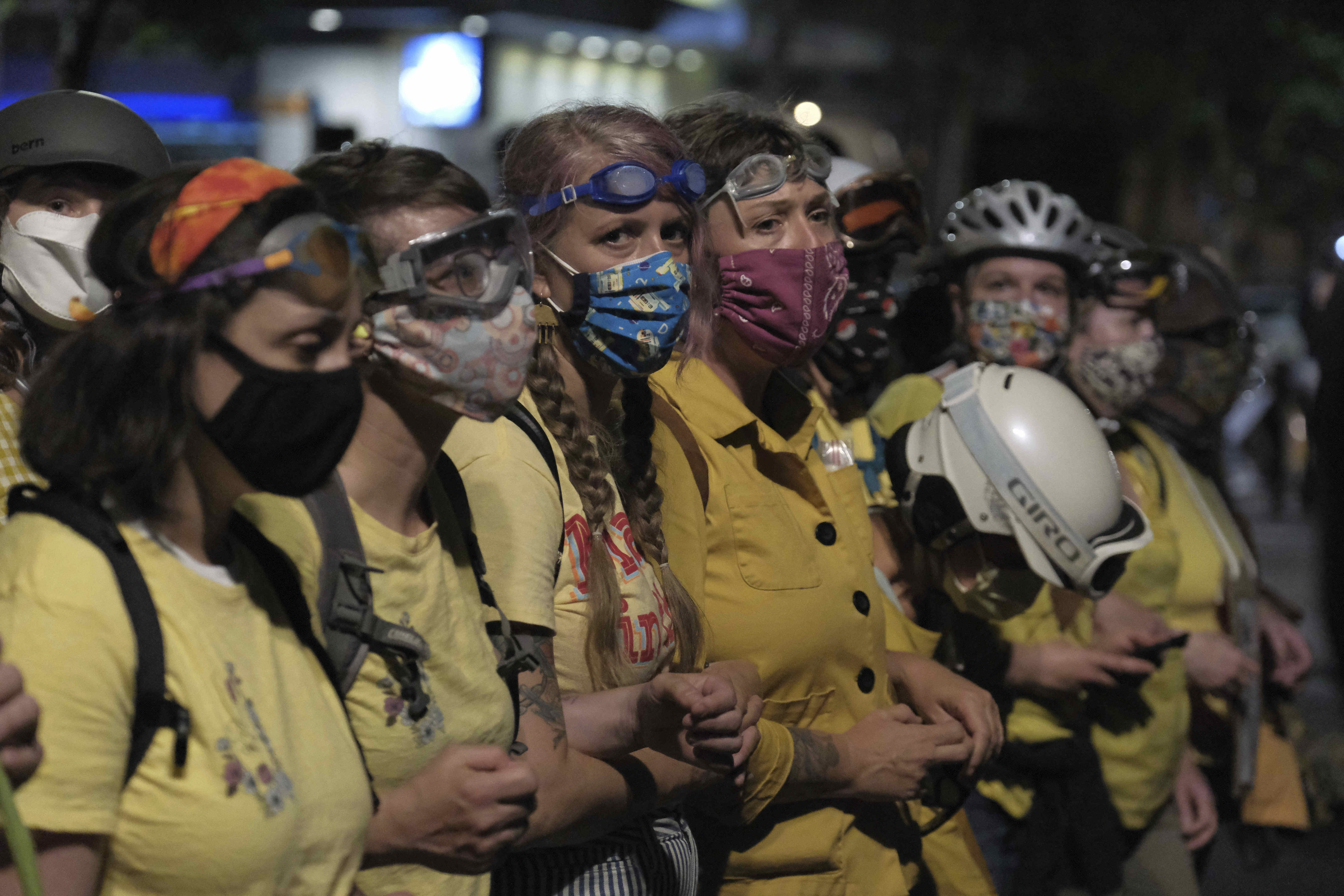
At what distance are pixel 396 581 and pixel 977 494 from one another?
75.5 inches

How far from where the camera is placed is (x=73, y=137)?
11.3ft

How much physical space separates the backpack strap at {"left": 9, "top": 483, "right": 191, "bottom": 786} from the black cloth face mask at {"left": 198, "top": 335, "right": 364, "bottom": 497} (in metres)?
0.21

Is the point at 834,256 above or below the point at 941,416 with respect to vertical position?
above

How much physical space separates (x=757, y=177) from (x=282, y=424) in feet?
6.40

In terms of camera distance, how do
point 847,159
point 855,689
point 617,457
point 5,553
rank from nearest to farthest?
point 5,553 → point 617,457 → point 855,689 → point 847,159

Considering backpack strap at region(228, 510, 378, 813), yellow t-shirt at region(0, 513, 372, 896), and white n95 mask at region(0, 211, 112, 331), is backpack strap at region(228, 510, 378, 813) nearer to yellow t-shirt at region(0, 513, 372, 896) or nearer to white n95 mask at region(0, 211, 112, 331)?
yellow t-shirt at region(0, 513, 372, 896)

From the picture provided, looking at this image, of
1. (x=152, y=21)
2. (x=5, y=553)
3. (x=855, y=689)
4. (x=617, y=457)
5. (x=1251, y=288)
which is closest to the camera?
(x=5, y=553)

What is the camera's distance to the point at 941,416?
389cm

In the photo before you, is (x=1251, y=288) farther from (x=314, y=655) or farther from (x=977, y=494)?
(x=314, y=655)

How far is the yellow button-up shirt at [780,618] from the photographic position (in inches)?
126

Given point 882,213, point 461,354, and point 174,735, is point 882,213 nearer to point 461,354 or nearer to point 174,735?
point 461,354

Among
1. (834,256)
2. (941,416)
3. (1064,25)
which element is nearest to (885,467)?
(941,416)

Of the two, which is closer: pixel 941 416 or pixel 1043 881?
pixel 941 416

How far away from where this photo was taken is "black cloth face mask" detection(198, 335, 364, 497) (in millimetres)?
2023
